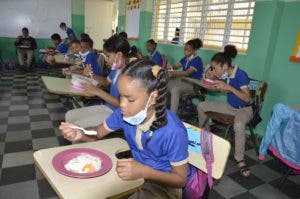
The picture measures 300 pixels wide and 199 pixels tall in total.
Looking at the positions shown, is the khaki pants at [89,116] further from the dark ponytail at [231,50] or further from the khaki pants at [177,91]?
the dark ponytail at [231,50]

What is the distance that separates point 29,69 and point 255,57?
6551mm

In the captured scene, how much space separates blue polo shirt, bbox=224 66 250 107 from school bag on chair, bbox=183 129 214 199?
1.68m

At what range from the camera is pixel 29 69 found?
7508 millimetres

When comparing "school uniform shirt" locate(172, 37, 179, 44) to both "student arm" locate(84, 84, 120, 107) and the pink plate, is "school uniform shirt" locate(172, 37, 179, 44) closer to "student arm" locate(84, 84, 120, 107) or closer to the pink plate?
"student arm" locate(84, 84, 120, 107)

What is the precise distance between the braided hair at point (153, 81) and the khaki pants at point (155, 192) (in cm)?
28

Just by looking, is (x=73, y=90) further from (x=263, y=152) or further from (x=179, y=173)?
(x=263, y=152)

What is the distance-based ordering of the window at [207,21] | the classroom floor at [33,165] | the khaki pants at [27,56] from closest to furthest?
the classroom floor at [33,165] < the window at [207,21] < the khaki pants at [27,56]

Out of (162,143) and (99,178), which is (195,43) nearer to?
(162,143)

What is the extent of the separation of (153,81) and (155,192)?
52cm

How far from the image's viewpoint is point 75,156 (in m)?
1.23

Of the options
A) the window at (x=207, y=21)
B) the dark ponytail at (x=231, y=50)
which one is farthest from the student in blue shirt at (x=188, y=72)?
the dark ponytail at (x=231, y=50)

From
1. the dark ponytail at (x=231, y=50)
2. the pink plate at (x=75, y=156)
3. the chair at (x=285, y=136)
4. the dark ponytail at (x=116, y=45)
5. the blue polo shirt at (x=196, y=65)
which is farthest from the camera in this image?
the blue polo shirt at (x=196, y=65)

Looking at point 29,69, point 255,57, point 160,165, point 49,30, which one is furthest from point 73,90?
point 49,30

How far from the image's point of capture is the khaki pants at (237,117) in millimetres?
2663
